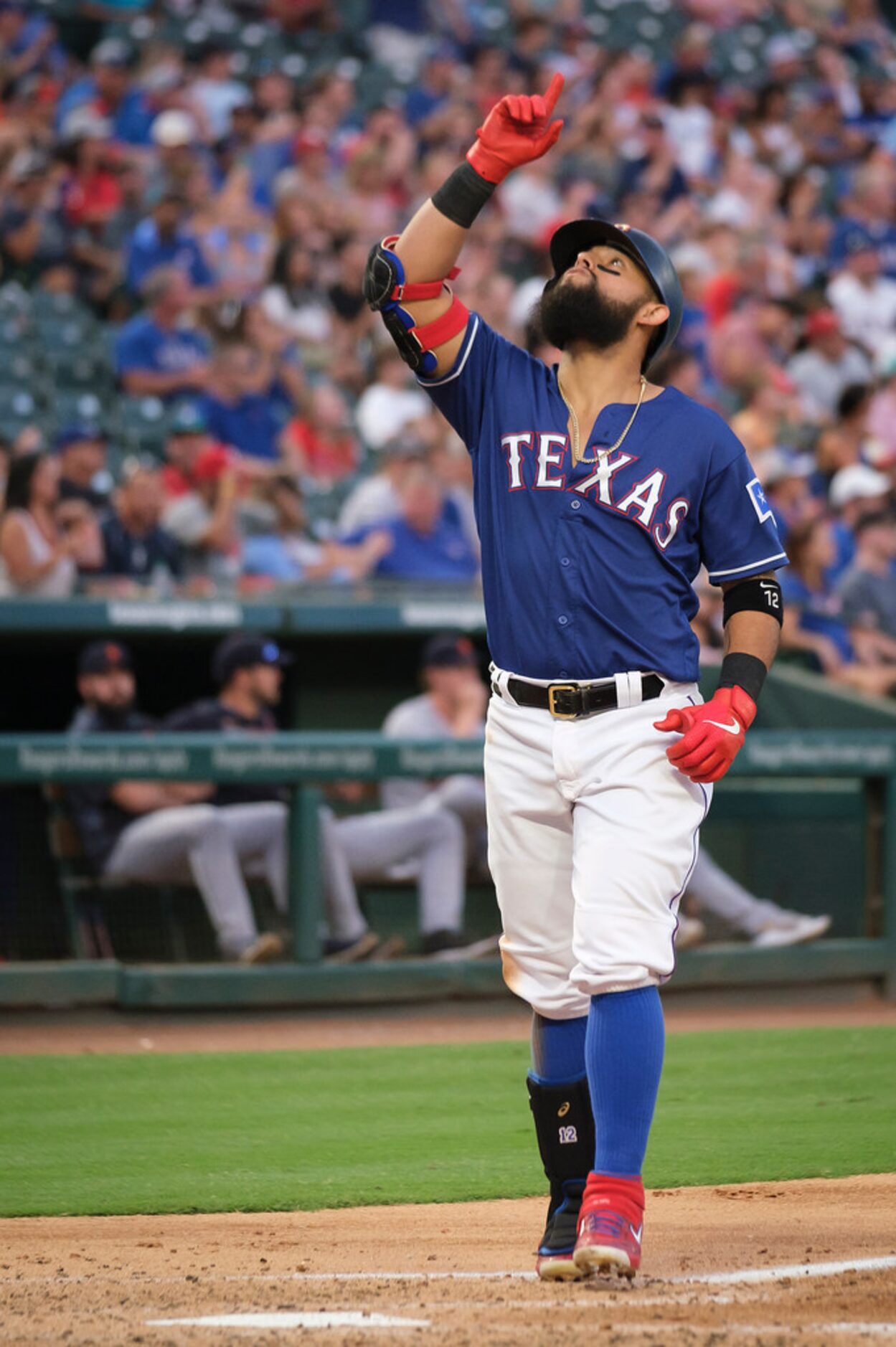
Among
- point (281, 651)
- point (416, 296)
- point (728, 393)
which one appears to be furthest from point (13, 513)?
point (728, 393)

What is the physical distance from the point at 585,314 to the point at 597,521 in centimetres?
41

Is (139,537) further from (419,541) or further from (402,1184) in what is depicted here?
(402,1184)

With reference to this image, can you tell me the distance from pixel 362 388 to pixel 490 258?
1.63 m

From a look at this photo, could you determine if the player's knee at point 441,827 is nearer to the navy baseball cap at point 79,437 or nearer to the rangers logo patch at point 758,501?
the navy baseball cap at point 79,437

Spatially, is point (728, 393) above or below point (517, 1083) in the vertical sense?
above

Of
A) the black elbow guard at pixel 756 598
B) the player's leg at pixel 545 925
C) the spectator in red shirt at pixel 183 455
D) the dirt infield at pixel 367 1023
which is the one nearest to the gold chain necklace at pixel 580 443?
the black elbow guard at pixel 756 598

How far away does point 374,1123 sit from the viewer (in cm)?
493

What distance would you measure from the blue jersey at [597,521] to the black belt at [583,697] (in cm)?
2

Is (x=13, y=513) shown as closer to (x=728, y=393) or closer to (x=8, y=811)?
(x=8, y=811)

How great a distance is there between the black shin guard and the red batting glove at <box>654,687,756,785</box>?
2.22 feet

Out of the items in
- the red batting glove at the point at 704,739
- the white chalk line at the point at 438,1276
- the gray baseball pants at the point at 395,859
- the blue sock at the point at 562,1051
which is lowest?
the gray baseball pants at the point at 395,859

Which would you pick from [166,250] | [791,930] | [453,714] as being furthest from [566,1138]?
[166,250]

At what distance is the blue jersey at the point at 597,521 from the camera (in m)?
3.30

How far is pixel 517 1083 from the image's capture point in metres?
5.46
